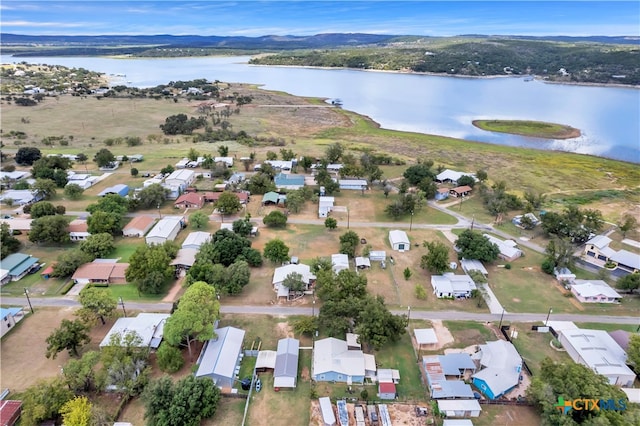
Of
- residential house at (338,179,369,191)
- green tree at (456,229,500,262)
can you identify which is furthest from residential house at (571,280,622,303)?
residential house at (338,179,369,191)

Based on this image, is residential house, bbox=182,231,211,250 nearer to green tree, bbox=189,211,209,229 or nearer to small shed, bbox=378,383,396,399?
green tree, bbox=189,211,209,229

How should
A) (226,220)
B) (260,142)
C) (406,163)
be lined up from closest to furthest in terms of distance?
(226,220) < (406,163) < (260,142)

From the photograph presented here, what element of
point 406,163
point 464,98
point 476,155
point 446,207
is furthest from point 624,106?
point 446,207

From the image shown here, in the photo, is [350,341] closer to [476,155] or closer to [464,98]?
[476,155]

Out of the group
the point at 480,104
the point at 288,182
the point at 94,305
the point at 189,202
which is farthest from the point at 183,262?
the point at 480,104

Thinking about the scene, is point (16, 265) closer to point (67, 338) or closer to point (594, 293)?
point (67, 338)

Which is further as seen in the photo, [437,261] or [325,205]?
[325,205]
